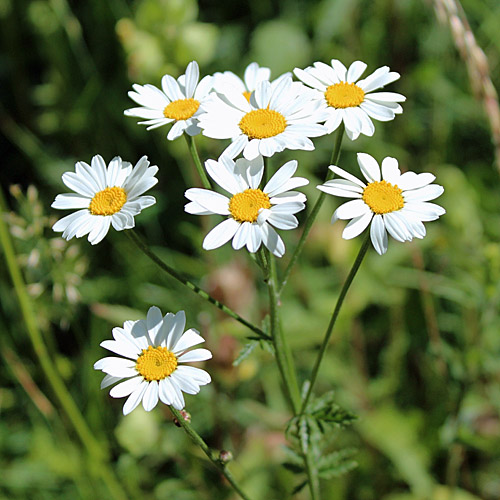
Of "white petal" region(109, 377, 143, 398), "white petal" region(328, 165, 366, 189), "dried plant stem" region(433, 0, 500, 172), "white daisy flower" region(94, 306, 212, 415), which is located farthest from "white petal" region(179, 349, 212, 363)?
"dried plant stem" region(433, 0, 500, 172)

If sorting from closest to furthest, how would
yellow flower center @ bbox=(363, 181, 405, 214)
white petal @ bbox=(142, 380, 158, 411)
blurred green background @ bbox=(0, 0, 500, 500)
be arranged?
white petal @ bbox=(142, 380, 158, 411)
yellow flower center @ bbox=(363, 181, 405, 214)
blurred green background @ bbox=(0, 0, 500, 500)

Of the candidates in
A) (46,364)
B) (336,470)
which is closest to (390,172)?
(336,470)

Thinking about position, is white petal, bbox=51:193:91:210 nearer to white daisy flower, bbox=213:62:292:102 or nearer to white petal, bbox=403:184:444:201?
white daisy flower, bbox=213:62:292:102

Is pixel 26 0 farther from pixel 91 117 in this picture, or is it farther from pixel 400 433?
pixel 400 433

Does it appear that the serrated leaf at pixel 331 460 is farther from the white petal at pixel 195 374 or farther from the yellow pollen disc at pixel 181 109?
the yellow pollen disc at pixel 181 109

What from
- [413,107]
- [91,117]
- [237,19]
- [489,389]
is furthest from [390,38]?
[489,389]

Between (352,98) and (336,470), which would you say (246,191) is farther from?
(336,470)
